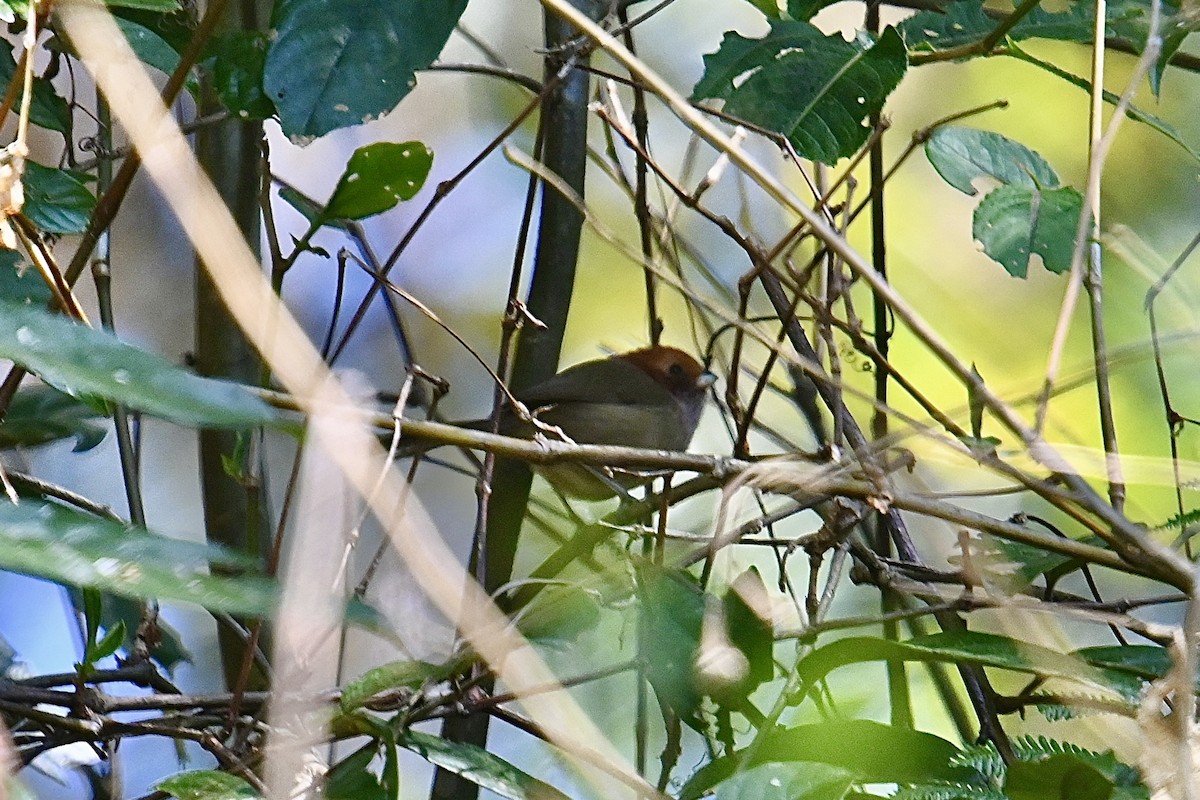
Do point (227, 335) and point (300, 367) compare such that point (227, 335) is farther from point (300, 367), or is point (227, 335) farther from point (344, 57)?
point (300, 367)

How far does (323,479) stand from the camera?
56.9 inches

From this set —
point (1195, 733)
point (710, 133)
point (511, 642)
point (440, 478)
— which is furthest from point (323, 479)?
point (440, 478)

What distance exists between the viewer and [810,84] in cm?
163

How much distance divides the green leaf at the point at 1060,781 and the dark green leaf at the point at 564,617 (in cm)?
55

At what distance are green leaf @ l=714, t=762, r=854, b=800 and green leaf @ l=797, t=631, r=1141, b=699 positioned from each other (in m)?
0.18

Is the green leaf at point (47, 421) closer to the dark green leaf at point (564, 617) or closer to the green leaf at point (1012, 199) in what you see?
the dark green leaf at point (564, 617)

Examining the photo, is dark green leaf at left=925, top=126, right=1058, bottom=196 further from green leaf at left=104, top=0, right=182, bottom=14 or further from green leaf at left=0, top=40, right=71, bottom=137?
green leaf at left=0, top=40, right=71, bottom=137

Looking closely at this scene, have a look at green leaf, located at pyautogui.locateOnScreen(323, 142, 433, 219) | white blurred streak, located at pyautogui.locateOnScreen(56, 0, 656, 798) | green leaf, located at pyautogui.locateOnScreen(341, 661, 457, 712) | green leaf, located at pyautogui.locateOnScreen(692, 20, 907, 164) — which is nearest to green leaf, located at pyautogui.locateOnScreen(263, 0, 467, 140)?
green leaf, located at pyautogui.locateOnScreen(323, 142, 433, 219)

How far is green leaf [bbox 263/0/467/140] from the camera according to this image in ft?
4.88

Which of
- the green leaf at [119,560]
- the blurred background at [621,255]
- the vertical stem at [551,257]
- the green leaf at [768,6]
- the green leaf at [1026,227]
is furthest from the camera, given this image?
the blurred background at [621,255]

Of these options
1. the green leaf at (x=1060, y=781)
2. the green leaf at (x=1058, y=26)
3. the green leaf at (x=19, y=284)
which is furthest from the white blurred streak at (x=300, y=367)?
the green leaf at (x=1058, y=26)

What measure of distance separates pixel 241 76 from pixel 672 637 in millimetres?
984

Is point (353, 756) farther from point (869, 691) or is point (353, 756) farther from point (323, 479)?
point (869, 691)

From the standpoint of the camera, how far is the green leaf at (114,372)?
0.62 metres
